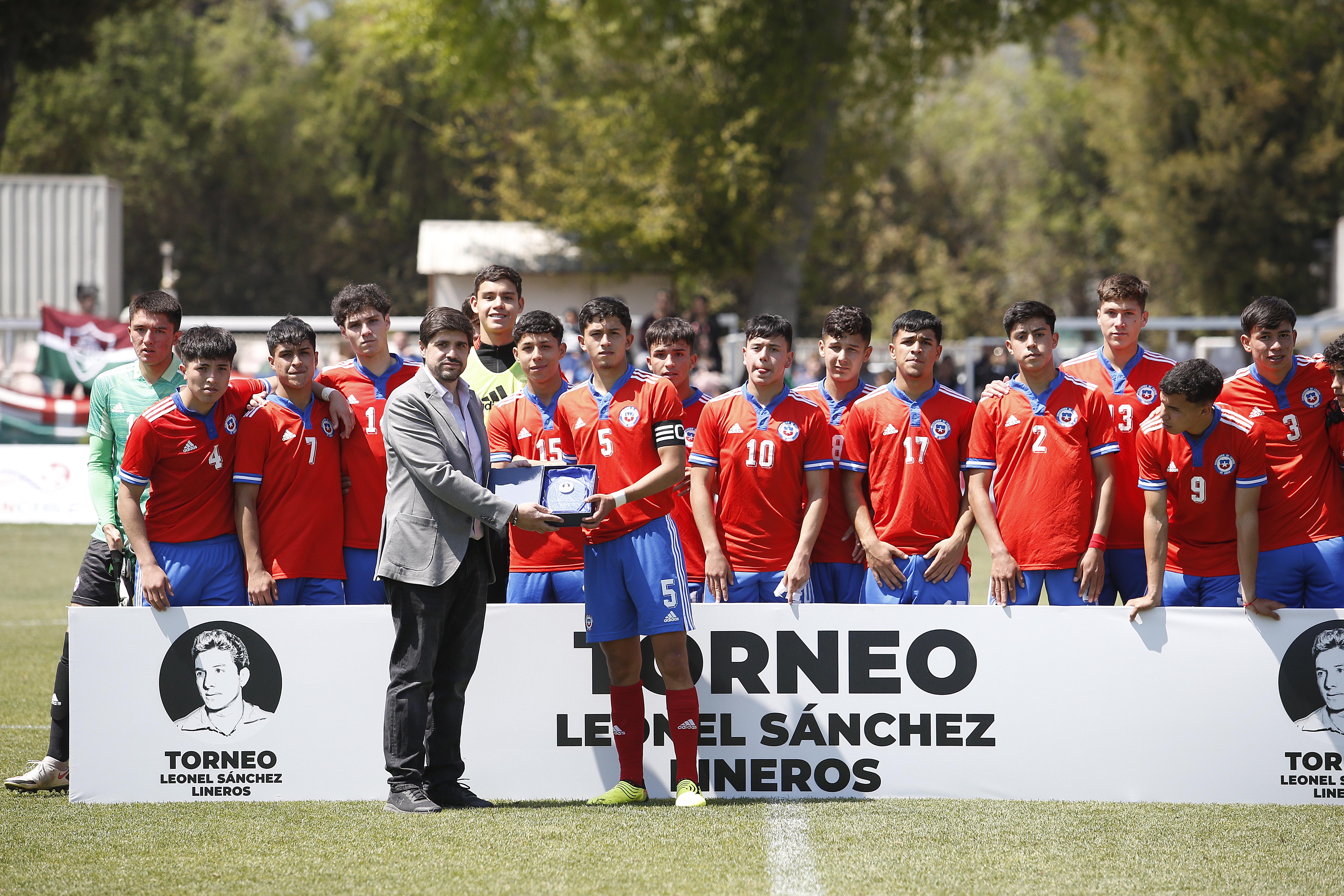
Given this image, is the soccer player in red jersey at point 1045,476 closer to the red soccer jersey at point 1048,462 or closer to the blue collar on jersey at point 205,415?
the red soccer jersey at point 1048,462

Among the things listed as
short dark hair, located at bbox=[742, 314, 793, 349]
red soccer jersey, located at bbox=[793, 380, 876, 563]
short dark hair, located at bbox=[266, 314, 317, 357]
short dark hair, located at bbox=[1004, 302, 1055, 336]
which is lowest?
red soccer jersey, located at bbox=[793, 380, 876, 563]

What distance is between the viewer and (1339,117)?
3572 cm

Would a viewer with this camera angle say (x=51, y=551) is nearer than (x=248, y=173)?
Yes

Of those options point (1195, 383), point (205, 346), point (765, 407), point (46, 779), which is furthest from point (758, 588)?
point (46, 779)

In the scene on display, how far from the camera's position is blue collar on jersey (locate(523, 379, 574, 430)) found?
621cm

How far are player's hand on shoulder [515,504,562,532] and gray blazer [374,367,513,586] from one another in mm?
51

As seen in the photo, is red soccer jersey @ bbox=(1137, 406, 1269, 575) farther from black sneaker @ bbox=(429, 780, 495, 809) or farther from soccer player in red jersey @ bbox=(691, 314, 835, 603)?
black sneaker @ bbox=(429, 780, 495, 809)

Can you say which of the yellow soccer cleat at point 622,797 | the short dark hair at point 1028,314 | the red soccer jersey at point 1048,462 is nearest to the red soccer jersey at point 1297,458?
the red soccer jersey at point 1048,462

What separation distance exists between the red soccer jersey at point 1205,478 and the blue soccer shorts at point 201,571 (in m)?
4.15

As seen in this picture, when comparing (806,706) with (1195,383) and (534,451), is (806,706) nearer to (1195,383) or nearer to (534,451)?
(534,451)

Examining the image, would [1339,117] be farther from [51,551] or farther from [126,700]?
[126,700]

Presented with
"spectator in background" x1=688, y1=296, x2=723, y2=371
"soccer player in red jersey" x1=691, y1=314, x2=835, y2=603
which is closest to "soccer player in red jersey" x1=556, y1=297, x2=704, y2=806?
"soccer player in red jersey" x1=691, y1=314, x2=835, y2=603

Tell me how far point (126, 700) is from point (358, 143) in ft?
134

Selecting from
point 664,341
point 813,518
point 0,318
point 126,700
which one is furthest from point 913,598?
point 0,318
